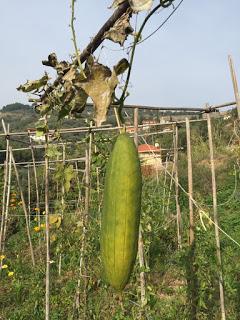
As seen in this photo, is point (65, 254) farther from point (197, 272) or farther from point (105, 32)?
point (105, 32)

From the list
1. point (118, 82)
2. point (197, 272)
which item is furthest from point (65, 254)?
point (118, 82)

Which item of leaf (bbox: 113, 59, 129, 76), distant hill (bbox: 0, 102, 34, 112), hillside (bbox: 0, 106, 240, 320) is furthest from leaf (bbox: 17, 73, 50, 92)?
distant hill (bbox: 0, 102, 34, 112)

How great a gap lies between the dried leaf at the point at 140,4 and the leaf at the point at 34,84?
65cm

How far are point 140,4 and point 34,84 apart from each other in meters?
0.69

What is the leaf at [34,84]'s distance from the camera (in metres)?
1.55

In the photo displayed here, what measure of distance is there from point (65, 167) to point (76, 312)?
62.9 inches

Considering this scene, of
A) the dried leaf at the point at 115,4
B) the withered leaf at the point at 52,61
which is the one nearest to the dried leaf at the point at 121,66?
the dried leaf at the point at 115,4

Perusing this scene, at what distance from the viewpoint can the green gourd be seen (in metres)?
0.95

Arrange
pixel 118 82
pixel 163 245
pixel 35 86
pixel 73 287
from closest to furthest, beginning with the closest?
pixel 118 82, pixel 35 86, pixel 73 287, pixel 163 245

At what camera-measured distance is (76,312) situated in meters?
4.46

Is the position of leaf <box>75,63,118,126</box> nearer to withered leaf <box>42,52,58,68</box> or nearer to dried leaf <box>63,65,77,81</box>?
dried leaf <box>63,65,77,81</box>

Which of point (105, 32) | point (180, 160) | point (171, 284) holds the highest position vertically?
point (180, 160)

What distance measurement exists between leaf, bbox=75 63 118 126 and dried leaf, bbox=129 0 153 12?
17cm

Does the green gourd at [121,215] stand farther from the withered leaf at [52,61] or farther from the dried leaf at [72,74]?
the withered leaf at [52,61]
